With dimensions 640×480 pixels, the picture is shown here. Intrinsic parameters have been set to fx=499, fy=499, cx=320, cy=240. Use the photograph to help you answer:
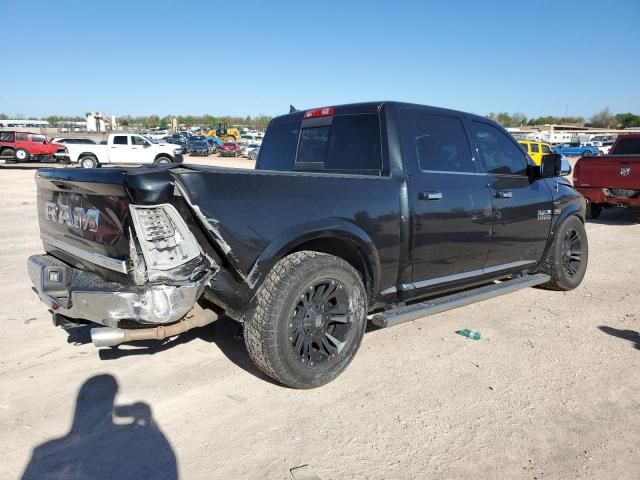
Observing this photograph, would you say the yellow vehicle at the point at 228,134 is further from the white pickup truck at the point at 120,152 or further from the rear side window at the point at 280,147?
the rear side window at the point at 280,147

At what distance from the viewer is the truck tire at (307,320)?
9.82ft

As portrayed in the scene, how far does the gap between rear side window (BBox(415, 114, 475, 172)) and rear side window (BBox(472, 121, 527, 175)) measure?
249 mm

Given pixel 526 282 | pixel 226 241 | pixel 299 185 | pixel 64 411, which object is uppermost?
pixel 299 185

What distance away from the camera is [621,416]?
2.99 meters

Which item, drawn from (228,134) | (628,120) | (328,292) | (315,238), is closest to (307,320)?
(328,292)

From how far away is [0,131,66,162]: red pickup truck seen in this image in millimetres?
25938

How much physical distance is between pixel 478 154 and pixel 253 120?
15386 cm

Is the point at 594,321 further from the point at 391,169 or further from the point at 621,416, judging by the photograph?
the point at 391,169

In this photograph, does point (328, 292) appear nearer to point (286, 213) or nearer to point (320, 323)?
point (320, 323)

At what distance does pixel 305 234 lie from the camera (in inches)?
121

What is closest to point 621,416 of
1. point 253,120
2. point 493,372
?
point 493,372

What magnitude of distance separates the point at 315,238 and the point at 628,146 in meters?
11.5

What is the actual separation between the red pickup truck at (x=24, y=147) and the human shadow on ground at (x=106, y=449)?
2769cm

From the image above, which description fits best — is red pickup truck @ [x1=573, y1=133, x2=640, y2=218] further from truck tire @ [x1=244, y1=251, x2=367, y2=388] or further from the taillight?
truck tire @ [x1=244, y1=251, x2=367, y2=388]
